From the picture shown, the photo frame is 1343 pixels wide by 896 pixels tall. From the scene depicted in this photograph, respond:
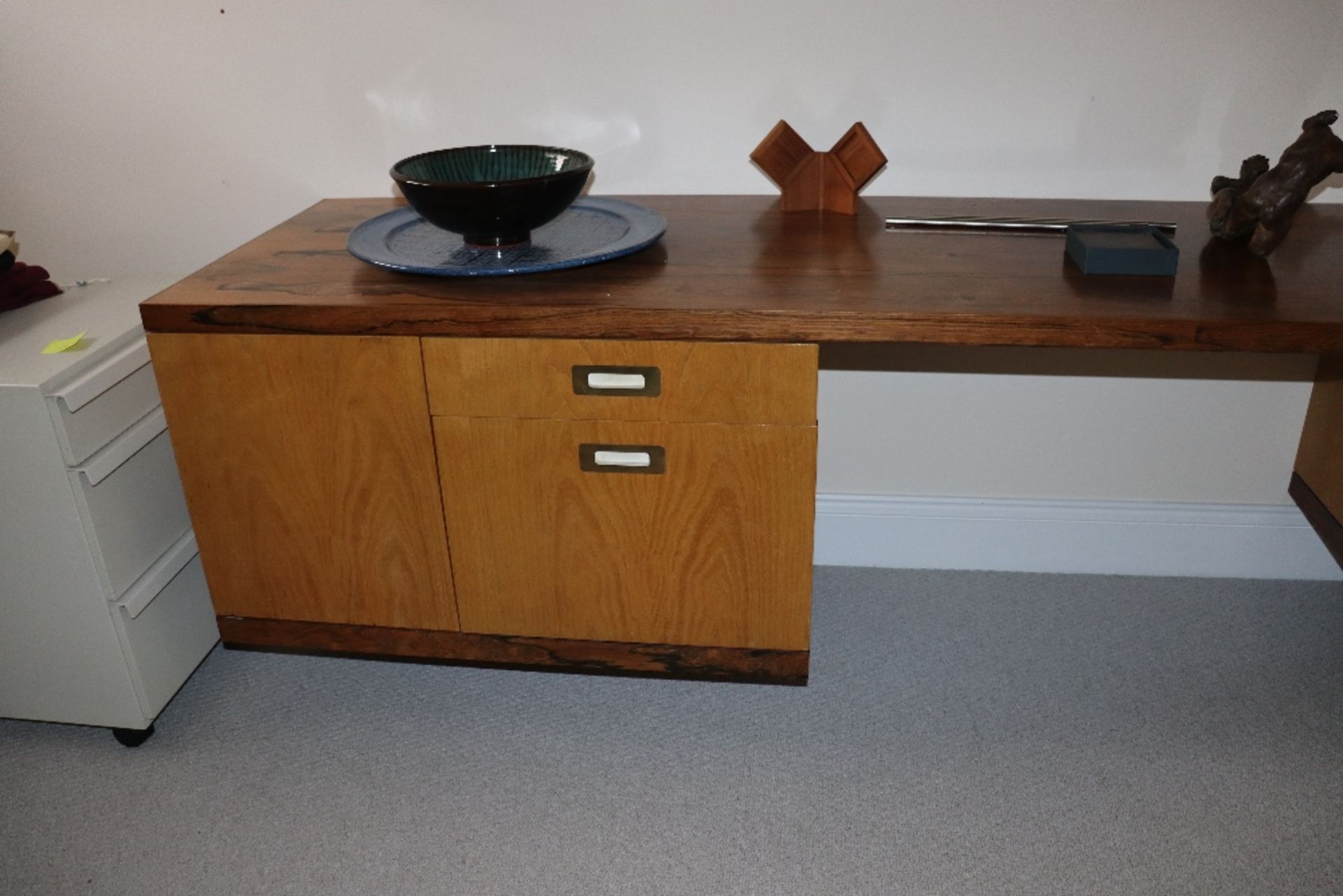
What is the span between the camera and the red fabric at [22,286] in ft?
5.48

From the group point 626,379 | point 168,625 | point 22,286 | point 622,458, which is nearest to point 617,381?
point 626,379

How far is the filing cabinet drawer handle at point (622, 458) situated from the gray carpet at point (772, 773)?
44 centimetres

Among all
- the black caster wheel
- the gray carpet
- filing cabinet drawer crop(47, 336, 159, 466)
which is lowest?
the gray carpet

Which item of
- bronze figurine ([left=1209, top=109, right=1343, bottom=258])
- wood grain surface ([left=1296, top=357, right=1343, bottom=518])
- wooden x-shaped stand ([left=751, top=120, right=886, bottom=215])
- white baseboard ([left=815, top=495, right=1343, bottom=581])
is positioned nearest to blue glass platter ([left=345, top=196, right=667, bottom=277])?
wooden x-shaped stand ([left=751, top=120, right=886, bottom=215])

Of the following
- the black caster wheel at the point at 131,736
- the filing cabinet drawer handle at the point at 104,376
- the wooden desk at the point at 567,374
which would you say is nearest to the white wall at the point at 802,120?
the wooden desk at the point at 567,374

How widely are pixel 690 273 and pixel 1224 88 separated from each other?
0.90 m

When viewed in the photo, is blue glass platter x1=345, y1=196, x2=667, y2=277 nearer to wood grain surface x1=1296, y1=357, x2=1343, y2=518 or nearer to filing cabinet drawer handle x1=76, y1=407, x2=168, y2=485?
filing cabinet drawer handle x1=76, y1=407, x2=168, y2=485

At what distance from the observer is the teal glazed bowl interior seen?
4.83ft

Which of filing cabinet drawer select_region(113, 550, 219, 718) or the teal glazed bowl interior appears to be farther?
filing cabinet drawer select_region(113, 550, 219, 718)

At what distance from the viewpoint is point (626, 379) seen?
1430 millimetres

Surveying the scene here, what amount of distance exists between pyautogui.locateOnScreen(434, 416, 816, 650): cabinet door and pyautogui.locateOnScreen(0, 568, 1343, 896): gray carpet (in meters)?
0.19

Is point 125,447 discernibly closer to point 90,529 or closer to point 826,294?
point 90,529

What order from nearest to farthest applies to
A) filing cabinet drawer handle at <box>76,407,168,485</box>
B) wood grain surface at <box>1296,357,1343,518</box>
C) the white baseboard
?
filing cabinet drawer handle at <box>76,407,168,485</box>
wood grain surface at <box>1296,357,1343,518</box>
the white baseboard

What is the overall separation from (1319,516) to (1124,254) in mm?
698
